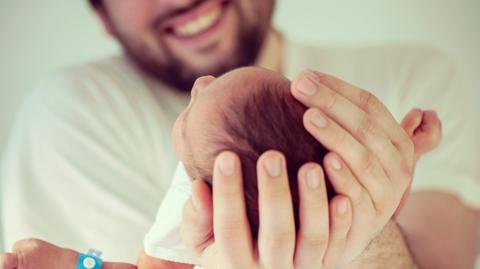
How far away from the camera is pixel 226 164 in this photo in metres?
0.41

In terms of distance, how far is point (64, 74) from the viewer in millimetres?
1113

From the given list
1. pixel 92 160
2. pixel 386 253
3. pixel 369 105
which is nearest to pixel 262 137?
pixel 369 105

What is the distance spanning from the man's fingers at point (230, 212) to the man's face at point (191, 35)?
26.9 inches

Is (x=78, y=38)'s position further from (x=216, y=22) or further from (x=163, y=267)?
(x=163, y=267)

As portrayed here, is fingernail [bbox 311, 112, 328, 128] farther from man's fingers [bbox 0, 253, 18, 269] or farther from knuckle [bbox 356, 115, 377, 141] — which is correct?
man's fingers [bbox 0, 253, 18, 269]

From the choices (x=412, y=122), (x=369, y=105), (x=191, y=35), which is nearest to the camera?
(x=369, y=105)

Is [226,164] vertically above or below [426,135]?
above

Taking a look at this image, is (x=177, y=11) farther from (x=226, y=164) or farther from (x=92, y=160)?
(x=226, y=164)

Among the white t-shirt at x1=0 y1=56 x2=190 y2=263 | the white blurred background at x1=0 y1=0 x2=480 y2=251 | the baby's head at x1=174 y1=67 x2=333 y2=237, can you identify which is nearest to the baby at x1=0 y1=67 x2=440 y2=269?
the baby's head at x1=174 y1=67 x2=333 y2=237

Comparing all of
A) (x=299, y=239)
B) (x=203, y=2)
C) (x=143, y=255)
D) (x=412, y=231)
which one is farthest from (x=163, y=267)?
(x=203, y=2)

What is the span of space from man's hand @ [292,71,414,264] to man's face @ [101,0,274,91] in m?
0.65

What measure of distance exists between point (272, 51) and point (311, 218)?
785 mm

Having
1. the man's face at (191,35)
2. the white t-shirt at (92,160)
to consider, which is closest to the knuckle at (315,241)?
the white t-shirt at (92,160)

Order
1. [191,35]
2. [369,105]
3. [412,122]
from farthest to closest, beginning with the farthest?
[191,35]
[412,122]
[369,105]
